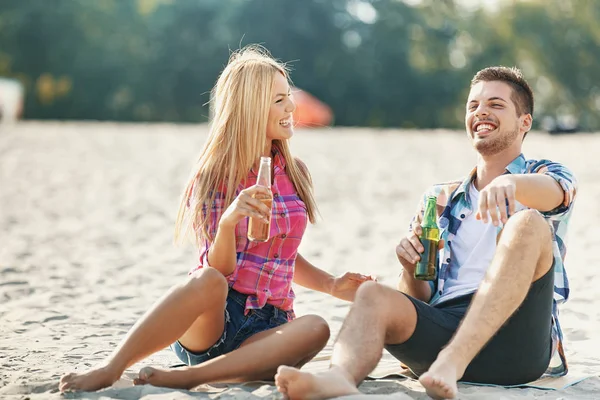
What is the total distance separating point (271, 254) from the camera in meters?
4.07

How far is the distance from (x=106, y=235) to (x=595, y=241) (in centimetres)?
491

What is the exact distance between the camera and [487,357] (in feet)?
12.2

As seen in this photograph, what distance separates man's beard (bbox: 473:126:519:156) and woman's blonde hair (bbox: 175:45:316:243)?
785 mm

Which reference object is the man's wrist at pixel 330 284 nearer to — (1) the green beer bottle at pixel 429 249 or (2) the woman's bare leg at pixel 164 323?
(1) the green beer bottle at pixel 429 249

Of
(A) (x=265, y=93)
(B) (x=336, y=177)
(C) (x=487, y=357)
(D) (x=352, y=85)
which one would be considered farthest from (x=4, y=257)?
(D) (x=352, y=85)

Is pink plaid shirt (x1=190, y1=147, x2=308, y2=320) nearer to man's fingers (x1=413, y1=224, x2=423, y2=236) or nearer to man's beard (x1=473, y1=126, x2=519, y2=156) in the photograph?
man's fingers (x1=413, y1=224, x2=423, y2=236)

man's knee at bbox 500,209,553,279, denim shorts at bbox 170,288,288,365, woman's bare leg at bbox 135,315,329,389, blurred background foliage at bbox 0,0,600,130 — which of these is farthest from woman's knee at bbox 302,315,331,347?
blurred background foliage at bbox 0,0,600,130

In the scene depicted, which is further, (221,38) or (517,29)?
(517,29)

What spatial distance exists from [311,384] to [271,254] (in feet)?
2.96

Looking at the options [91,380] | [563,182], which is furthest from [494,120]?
[91,380]

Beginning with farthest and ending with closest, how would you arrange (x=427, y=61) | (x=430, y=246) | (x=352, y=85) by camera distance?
(x=427, y=61) → (x=352, y=85) → (x=430, y=246)

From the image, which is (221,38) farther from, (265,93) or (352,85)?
(265,93)

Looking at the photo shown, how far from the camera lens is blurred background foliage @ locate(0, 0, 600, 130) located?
52.7 m

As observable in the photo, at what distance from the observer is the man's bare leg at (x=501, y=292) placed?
137 inches
